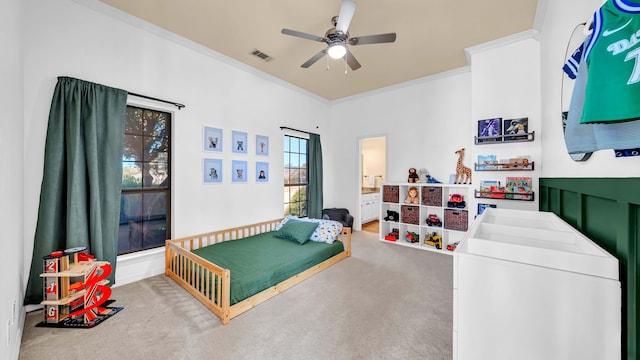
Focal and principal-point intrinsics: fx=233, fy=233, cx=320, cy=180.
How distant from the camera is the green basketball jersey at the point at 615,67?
617 mm

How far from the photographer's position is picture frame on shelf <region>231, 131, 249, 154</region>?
3.59m

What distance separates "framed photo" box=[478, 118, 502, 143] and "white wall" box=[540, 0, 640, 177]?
16.7 inches

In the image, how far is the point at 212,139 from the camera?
3.33 meters

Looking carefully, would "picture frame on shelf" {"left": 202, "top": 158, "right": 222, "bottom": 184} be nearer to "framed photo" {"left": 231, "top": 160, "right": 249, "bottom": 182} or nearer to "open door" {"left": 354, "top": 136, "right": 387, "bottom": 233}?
"framed photo" {"left": 231, "top": 160, "right": 249, "bottom": 182}

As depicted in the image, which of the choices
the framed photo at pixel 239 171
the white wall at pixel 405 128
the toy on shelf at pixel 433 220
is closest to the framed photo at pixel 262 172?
the framed photo at pixel 239 171

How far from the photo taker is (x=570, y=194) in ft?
5.19

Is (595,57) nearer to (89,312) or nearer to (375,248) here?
(89,312)

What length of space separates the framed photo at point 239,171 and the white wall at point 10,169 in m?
2.02

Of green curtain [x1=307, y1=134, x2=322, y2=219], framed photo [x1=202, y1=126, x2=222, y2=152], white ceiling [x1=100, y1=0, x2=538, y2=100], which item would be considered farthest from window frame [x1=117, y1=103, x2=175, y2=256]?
green curtain [x1=307, y1=134, x2=322, y2=219]

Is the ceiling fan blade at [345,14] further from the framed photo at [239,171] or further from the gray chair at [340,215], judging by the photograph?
the gray chair at [340,215]

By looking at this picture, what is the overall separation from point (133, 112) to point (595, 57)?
371 centimetres

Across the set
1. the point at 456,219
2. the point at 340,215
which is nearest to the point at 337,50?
the point at 456,219

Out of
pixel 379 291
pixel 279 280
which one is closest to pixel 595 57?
pixel 379 291

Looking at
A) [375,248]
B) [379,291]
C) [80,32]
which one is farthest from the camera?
[375,248]
